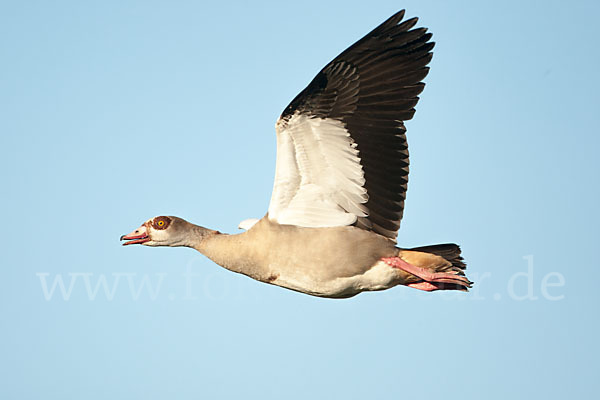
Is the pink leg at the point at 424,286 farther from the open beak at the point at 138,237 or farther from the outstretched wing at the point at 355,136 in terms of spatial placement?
the open beak at the point at 138,237

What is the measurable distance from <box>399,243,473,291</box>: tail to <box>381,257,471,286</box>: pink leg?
0.04 metres

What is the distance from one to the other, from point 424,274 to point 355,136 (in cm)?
152

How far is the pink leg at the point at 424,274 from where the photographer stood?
8.41 metres

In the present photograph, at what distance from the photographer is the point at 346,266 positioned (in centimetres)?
Answer: 839

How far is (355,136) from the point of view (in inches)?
328

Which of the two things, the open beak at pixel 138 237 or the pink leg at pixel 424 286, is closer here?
the pink leg at pixel 424 286

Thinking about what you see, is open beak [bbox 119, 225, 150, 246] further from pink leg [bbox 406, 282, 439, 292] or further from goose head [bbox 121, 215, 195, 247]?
pink leg [bbox 406, 282, 439, 292]

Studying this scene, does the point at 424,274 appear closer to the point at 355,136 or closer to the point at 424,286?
the point at 424,286

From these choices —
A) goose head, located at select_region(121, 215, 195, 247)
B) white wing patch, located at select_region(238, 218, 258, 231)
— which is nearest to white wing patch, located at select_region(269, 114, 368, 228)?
white wing patch, located at select_region(238, 218, 258, 231)

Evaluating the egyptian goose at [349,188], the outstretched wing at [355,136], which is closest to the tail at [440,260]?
the egyptian goose at [349,188]

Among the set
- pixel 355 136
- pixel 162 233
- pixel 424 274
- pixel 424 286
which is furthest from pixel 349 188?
pixel 162 233

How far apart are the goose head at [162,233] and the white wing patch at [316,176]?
1.11 metres

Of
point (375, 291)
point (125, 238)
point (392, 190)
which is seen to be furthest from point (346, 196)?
point (125, 238)

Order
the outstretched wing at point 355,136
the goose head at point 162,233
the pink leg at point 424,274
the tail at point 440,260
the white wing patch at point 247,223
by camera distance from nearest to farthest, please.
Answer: the outstretched wing at point 355,136
the pink leg at point 424,274
the tail at point 440,260
the white wing patch at point 247,223
the goose head at point 162,233
